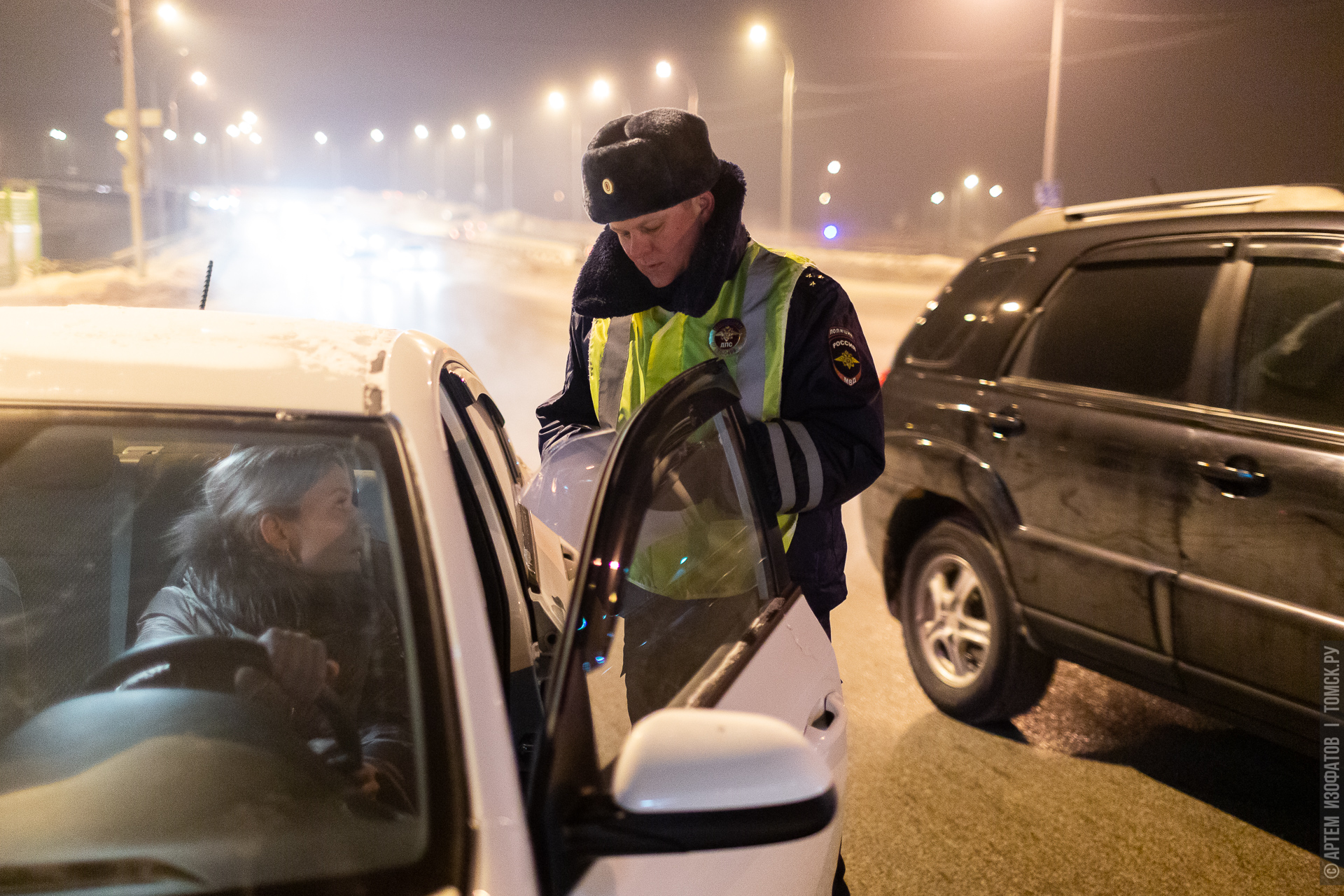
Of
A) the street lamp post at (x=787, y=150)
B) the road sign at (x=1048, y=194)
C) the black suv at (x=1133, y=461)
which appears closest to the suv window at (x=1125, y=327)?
the black suv at (x=1133, y=461)

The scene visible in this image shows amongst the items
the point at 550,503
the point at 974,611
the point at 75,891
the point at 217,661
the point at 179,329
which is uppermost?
the point at 179,329

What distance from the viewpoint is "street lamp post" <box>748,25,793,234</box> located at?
2341cm

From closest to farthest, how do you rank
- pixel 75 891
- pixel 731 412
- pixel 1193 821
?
pixel 75 891
pixel 731 412
pixel 1193 821

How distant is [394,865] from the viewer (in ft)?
3.72

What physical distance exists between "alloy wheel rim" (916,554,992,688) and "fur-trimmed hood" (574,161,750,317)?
2151 millimetres

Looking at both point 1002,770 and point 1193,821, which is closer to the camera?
point 1193,821

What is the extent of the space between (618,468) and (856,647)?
3.70m

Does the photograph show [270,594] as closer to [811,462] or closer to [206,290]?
[811,462]

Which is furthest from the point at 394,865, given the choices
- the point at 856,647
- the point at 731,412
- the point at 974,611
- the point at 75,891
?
the point at 856,647

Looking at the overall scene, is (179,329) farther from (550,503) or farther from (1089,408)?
(1089,408)

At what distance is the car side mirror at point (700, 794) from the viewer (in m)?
1.14

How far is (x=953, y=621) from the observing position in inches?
158

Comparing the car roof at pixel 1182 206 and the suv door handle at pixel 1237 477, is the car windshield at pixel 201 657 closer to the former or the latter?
the suv door handle at pixel 1237 477

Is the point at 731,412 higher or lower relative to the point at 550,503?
higher
